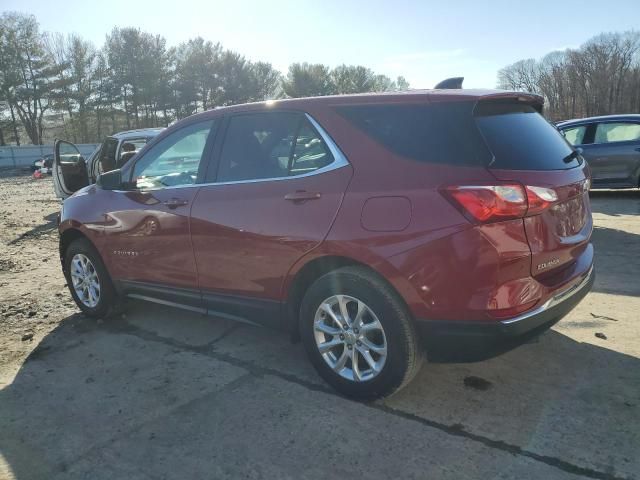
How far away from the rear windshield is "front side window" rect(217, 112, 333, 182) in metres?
0.90

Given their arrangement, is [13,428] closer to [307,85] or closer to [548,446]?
[548,446]

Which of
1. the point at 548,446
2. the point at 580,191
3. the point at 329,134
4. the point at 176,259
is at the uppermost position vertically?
the point at 329,134

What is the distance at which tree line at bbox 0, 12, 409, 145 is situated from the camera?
48.9 meters

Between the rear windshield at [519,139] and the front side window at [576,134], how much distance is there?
890cm

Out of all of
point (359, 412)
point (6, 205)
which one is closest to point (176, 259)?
point (359, 412)

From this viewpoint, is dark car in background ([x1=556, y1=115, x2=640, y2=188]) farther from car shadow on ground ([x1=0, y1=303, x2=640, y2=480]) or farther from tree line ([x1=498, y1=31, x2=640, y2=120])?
tree line ([x1=498, y1=31, x2=640, y2=120])

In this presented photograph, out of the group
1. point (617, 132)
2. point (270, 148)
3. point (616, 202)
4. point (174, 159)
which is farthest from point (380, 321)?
point (617, 132)

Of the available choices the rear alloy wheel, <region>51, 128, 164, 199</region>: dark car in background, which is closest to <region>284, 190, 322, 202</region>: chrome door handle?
the rear alloy wheel

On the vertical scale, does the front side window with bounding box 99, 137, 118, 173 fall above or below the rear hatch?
above

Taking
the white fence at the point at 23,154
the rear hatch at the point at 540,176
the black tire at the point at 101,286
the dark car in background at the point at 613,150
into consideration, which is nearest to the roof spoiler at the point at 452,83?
the rear hatch at the point at 540,176

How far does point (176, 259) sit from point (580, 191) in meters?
2.79

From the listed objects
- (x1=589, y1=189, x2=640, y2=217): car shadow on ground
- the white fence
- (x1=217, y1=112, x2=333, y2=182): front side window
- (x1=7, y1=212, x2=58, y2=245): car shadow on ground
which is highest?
the white fence

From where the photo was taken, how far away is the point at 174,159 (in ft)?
13.5

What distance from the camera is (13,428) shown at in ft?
10.1
